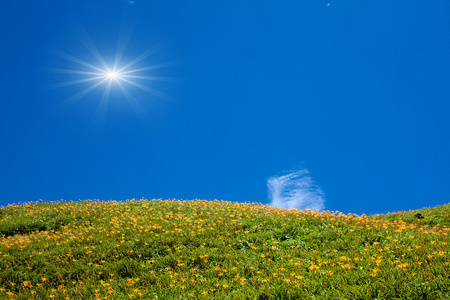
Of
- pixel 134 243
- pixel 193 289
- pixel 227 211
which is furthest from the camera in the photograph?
pixel 227 211

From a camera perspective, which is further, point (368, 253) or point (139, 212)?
point (139, 212)

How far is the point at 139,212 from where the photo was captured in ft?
39.0

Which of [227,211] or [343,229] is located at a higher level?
[227,211]

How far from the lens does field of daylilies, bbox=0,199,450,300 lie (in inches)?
209

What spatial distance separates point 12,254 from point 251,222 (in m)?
7.96

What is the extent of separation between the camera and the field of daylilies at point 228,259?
17.4 feet

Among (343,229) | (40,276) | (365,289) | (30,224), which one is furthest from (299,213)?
(30,224)

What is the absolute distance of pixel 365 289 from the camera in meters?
4.89

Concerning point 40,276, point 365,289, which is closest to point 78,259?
point 40,276

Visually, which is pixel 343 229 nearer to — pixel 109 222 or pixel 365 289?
pixel 365 289

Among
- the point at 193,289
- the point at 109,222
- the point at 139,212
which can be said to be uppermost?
the point at 139,212

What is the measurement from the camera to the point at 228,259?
7.30m

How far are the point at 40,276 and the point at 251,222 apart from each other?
6.51m

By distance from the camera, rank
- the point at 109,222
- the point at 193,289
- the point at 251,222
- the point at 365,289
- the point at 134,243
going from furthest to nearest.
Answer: the point at 109,222
the point at 251,222
the point at 134,243
the point at 193,289
the point at 365,289
